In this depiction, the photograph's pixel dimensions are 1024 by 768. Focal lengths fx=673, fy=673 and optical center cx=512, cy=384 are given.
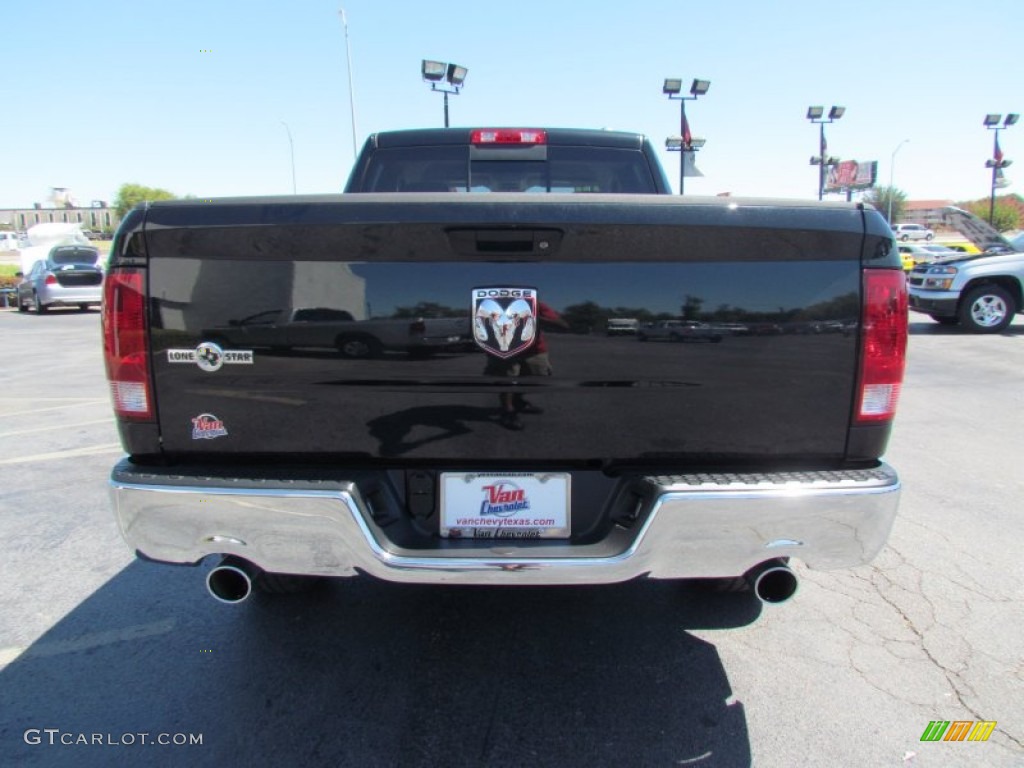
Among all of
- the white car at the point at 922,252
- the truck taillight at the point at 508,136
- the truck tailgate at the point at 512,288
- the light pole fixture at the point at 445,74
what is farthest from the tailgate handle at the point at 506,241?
→ the white car at the point at 922,252

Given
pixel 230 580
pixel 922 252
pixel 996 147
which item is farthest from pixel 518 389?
pixel 996 147

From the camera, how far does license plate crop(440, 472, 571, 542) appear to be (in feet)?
7.00

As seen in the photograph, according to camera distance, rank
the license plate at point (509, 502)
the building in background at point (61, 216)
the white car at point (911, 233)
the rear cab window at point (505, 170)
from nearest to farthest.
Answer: the license plate at point (509, 502), the rear cab window at point (505, 170), the white car at point (911, 233), the building in background at point (61, 216)

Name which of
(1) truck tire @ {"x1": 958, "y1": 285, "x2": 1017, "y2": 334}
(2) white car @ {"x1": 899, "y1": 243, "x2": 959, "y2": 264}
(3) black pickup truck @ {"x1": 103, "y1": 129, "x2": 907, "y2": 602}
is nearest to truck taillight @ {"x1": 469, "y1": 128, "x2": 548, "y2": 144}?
(3) black pickup truck @ {"x1": 103, "y1": 129, "x2": 907, "y2": 602}

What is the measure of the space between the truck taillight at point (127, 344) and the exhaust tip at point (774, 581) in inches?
79.4

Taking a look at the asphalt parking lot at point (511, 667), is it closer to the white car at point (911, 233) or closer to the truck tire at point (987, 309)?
the truck tire at point (987, 309)

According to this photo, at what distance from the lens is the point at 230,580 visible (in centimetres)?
226

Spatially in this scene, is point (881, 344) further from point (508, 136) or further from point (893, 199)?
point (893, 199)

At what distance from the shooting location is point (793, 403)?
210 cm

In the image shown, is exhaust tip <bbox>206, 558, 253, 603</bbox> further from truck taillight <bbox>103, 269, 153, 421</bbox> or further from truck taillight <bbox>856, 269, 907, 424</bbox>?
truck taillight <bbox>856, 269, 907, 424</bbox>

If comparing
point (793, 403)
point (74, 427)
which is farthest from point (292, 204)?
point (74, 427)

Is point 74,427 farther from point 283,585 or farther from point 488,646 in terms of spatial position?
point 488,646

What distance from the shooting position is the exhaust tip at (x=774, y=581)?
215 cm

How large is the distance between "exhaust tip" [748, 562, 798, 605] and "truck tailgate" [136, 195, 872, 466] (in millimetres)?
419
